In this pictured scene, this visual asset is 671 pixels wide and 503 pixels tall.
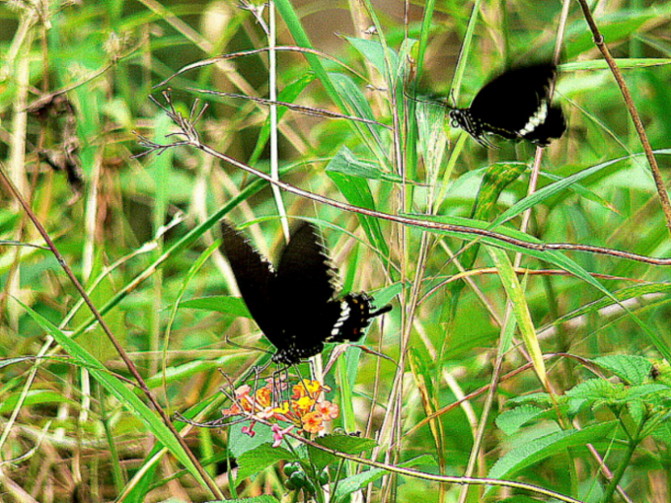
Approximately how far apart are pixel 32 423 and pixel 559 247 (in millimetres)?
1005

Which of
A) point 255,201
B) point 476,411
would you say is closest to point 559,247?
point 476,411

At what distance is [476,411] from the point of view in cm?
108

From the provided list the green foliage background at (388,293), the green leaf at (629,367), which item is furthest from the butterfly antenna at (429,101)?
the green leaf at (629,367)

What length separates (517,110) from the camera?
0.65 metres

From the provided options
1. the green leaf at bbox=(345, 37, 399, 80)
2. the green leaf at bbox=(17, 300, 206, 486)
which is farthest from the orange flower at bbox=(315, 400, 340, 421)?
the green leaf at bbox=(345, 37, 399, 80)

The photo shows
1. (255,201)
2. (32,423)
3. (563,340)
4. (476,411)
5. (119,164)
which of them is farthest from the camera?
(255,201)

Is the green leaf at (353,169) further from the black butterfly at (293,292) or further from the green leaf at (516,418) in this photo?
the green leaf at (516,418)

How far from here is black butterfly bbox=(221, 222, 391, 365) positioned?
62 centimetres

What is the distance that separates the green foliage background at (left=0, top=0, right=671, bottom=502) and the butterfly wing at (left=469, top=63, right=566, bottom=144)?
0.04 meters

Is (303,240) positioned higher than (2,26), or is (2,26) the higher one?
(2,26)

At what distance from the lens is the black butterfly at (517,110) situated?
62 cm

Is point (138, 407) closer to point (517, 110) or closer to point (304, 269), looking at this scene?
point (304, 269)

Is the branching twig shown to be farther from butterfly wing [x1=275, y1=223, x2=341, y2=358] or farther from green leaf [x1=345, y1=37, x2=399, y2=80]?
green leaf [x1=345, y1=37, x2=399, y2=80]

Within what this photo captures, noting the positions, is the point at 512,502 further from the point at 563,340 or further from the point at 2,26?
the point at 2,26
